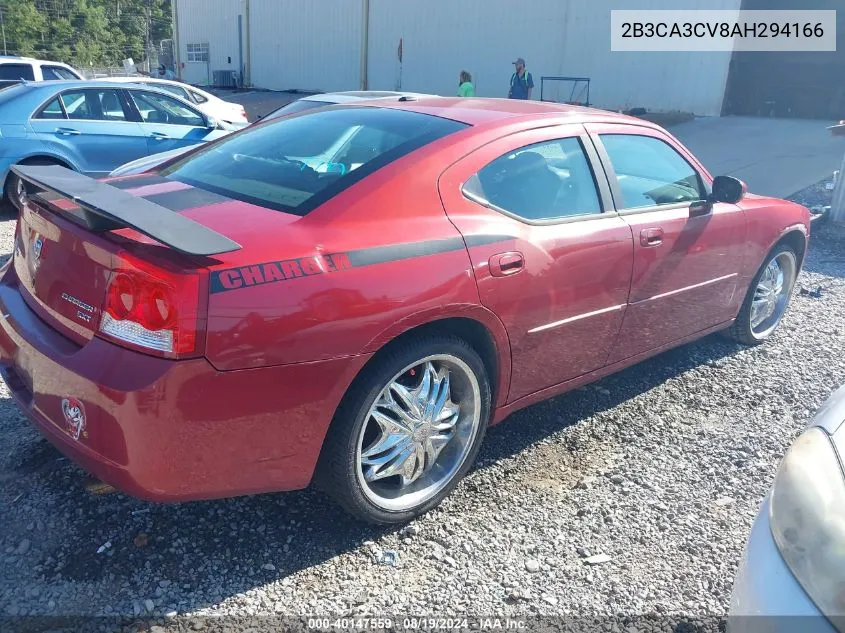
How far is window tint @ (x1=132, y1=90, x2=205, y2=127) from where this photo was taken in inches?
321

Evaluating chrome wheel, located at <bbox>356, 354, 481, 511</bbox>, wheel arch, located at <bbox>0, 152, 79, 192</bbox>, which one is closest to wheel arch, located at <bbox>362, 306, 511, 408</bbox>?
chrome wheel, located at <bbox>356, 354, 481, 511</bbox>

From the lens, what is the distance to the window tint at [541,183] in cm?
295

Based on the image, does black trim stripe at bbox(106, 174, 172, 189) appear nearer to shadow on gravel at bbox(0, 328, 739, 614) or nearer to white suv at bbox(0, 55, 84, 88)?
shadow on gravel at bbox(0, 328, 739, 614)

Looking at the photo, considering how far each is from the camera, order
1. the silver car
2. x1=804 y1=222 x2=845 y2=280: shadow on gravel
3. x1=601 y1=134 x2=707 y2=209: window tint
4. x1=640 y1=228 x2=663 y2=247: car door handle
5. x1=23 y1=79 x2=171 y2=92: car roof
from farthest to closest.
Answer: x1=23 y1=79 x2=171 y2=92: car roof, x1=804 y1=222 x2=845 y2=280: shadow on gravel, x1=601 y1=134 x2=707 y2=209: window tint, x1=640 y1=228 x2=663 y2=247: car door handle, the silver car

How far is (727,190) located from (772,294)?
125 centimetres

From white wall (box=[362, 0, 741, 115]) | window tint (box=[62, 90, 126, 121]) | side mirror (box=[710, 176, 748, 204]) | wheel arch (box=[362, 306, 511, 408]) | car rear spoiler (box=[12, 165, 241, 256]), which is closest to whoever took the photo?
car rear spoiler (box=[12, 165, 241, 256])

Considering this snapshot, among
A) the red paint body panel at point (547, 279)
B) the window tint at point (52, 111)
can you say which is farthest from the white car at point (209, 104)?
the red paint body panel at point (547, 279)

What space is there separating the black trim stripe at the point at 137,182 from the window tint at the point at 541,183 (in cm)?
133

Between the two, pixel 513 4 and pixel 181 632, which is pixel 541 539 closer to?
pixel 181 632

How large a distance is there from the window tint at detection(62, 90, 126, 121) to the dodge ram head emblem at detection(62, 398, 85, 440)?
250 inches

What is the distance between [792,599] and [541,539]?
1.26 m

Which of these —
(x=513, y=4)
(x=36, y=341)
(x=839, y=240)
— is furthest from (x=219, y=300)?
(x=513, y=4)

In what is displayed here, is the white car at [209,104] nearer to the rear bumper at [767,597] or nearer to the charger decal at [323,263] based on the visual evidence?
the charger decal at [323,263]

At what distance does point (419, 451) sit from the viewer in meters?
2.80
